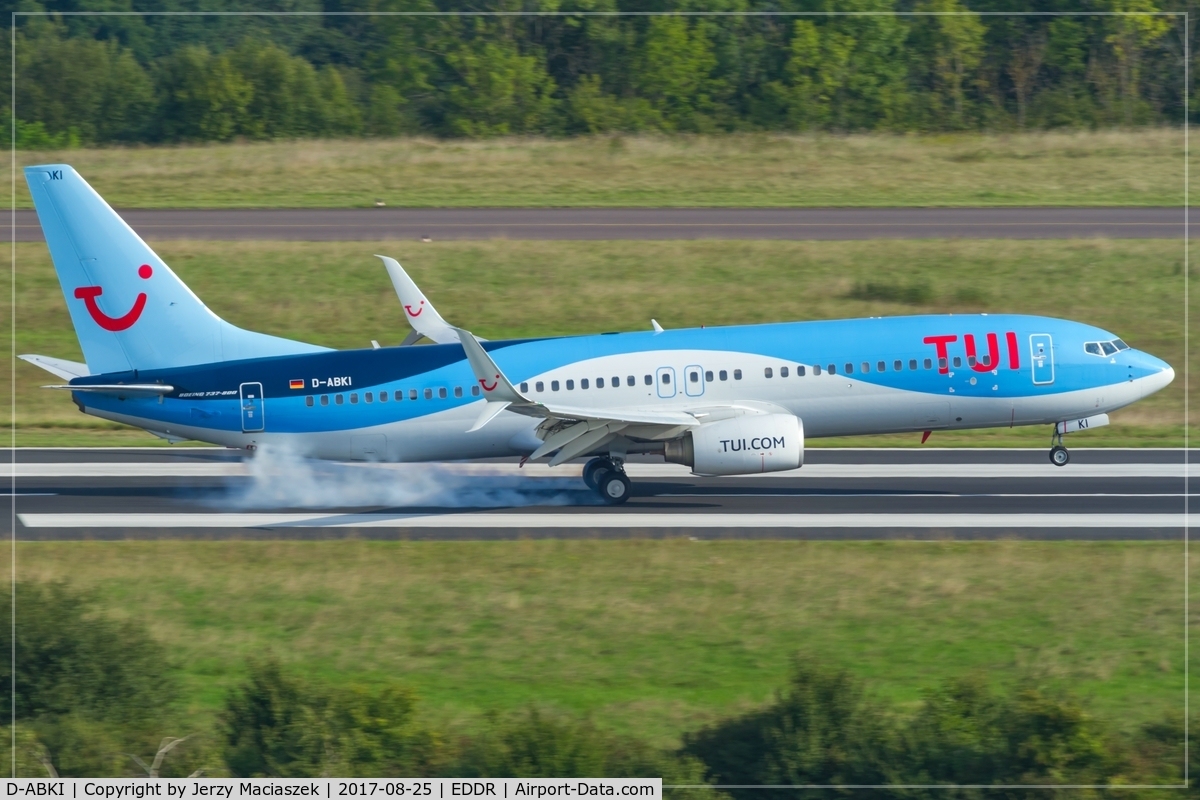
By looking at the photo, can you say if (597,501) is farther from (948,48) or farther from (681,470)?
(948,48)

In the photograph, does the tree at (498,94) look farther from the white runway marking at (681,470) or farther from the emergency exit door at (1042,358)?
the emergency exit door at (1042,358)

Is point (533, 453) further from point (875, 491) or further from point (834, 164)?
point (834, 164)

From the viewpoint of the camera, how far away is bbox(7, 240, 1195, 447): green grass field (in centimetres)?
4969

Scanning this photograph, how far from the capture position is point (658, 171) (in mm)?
66250

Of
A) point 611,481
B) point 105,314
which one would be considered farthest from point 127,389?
point 611,481

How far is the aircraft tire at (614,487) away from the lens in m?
32.4

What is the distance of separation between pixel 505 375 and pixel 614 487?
3415 millimetres

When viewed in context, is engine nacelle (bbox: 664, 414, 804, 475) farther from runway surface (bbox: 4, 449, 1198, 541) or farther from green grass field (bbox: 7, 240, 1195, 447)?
green grass field (bbox: 7, 240, 1195, 447)

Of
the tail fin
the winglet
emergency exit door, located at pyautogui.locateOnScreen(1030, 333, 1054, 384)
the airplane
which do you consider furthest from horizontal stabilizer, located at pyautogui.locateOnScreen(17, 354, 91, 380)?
emergency exit door, located at pyautogui.locateOnScreen(1030, 333, 1054, 384)

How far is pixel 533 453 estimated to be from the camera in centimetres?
3228

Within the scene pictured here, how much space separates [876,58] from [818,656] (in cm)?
5995

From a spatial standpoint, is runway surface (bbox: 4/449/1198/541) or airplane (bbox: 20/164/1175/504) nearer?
runway surface (bbox: 4/449/1198/541)

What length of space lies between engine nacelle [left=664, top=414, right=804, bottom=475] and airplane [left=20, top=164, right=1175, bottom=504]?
56 centimetres

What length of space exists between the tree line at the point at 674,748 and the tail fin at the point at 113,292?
1317cm
